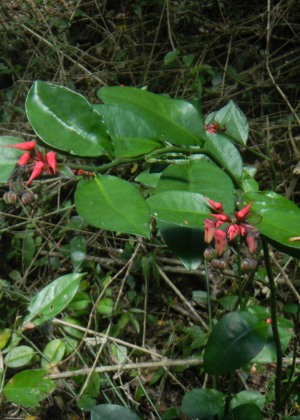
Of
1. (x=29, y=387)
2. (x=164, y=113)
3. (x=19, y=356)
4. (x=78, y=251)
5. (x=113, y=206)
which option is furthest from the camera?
(x=78, y=251)

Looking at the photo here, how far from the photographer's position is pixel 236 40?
262 cm

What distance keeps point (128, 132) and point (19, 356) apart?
107 cm

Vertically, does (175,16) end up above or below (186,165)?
below

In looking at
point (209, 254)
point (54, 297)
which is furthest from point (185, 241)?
point (54, 297)

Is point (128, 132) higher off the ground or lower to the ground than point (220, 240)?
higher

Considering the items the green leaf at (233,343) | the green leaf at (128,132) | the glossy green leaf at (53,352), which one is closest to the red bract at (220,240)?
the green leaf at (128,132)

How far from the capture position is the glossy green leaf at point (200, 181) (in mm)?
617

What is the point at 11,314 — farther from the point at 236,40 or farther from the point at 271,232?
the point at 236,40

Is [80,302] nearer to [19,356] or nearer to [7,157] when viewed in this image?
[19,356]

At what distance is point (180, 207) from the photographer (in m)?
0.59

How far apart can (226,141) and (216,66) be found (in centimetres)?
189

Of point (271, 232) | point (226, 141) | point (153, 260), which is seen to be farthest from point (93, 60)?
point (271, 232)

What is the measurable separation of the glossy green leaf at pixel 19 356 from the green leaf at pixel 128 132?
104 centimetres

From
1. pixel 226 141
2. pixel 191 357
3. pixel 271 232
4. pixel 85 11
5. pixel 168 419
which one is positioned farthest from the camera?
pixel 85 11
